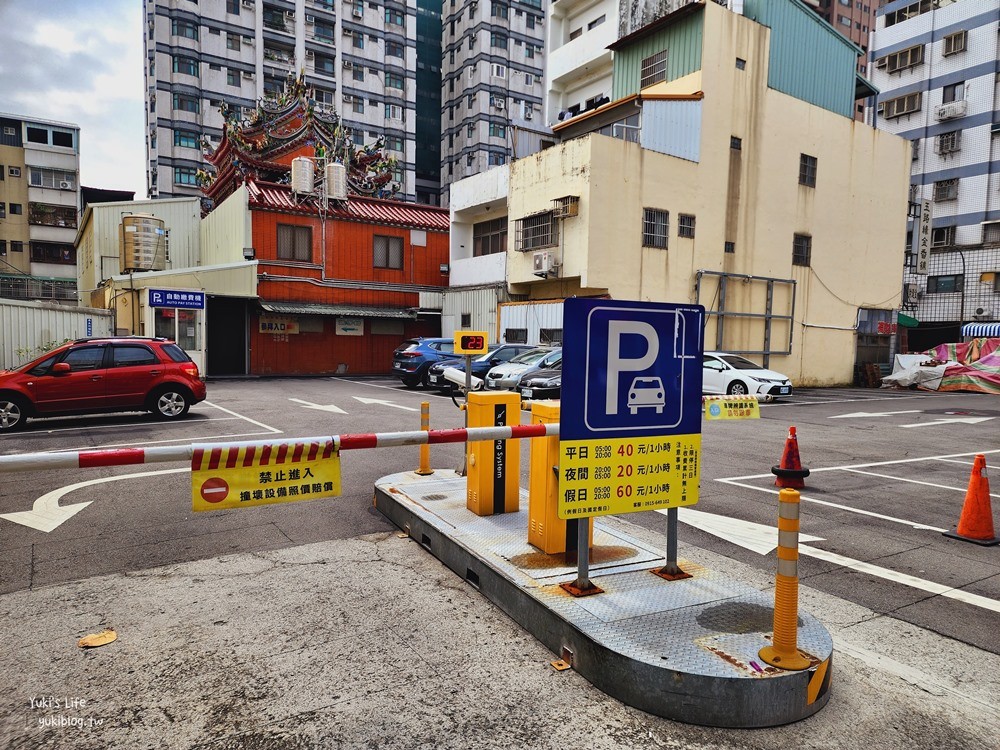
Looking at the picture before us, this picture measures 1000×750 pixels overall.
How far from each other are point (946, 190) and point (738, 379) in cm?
3071

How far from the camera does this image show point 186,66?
50750 mm

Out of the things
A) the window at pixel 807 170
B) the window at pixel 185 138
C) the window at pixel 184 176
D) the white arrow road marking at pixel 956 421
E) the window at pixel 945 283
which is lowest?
the white arrow road marking at pixel 956 421

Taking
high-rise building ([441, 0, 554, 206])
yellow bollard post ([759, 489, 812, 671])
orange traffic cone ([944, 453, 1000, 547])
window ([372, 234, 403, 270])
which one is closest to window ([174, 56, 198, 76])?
high-rise building ([441, 0, 554, 206])

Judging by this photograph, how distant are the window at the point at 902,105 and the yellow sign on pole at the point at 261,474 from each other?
4949 centimetres

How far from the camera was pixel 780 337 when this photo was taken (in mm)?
26578

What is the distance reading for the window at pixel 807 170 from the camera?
26.7 meters

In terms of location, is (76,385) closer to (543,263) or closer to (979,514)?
(979,514)

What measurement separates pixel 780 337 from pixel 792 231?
4491mm

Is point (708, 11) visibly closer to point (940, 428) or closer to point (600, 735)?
point (940, 428)

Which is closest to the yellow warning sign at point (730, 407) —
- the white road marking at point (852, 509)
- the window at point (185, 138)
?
the white road marking at point (852, 509)

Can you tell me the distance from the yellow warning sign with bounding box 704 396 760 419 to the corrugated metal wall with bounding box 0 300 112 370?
20340 mm

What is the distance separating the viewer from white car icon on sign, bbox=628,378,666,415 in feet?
12.1

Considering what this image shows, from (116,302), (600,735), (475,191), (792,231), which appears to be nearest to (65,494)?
(600,735)

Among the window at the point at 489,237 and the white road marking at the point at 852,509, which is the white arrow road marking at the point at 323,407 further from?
the window at the point at 489,237
